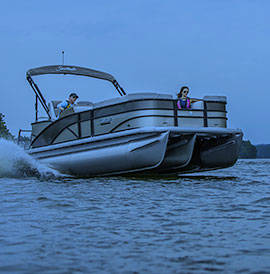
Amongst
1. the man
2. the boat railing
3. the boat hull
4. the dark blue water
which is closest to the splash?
the boat hull

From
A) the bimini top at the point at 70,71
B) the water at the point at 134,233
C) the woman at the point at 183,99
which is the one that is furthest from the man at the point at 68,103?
the water at the point at 134,233

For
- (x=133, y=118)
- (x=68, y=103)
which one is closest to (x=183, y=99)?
(x=133, y=118)

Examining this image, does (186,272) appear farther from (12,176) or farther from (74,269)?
(12,176)

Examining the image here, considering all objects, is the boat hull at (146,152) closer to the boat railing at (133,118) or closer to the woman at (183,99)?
the boat railing at (133,118)

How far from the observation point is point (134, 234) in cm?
368

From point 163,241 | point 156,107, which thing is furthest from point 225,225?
point 156,107

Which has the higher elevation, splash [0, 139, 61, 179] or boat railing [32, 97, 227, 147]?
boat railing [32, 97, 227, 147]

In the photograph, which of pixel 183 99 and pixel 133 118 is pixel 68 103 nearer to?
pixel 133 118

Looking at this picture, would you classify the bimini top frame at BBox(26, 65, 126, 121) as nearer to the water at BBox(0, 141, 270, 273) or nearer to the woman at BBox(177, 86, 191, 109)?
the woman at BBox(177, 86, 191, 109)

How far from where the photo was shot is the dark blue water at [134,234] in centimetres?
281

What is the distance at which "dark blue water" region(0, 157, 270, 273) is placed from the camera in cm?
281

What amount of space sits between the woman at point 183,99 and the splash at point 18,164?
3.19 meters

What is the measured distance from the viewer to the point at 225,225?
403 cm

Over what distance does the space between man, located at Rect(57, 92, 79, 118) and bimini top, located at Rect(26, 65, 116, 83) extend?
129cm
